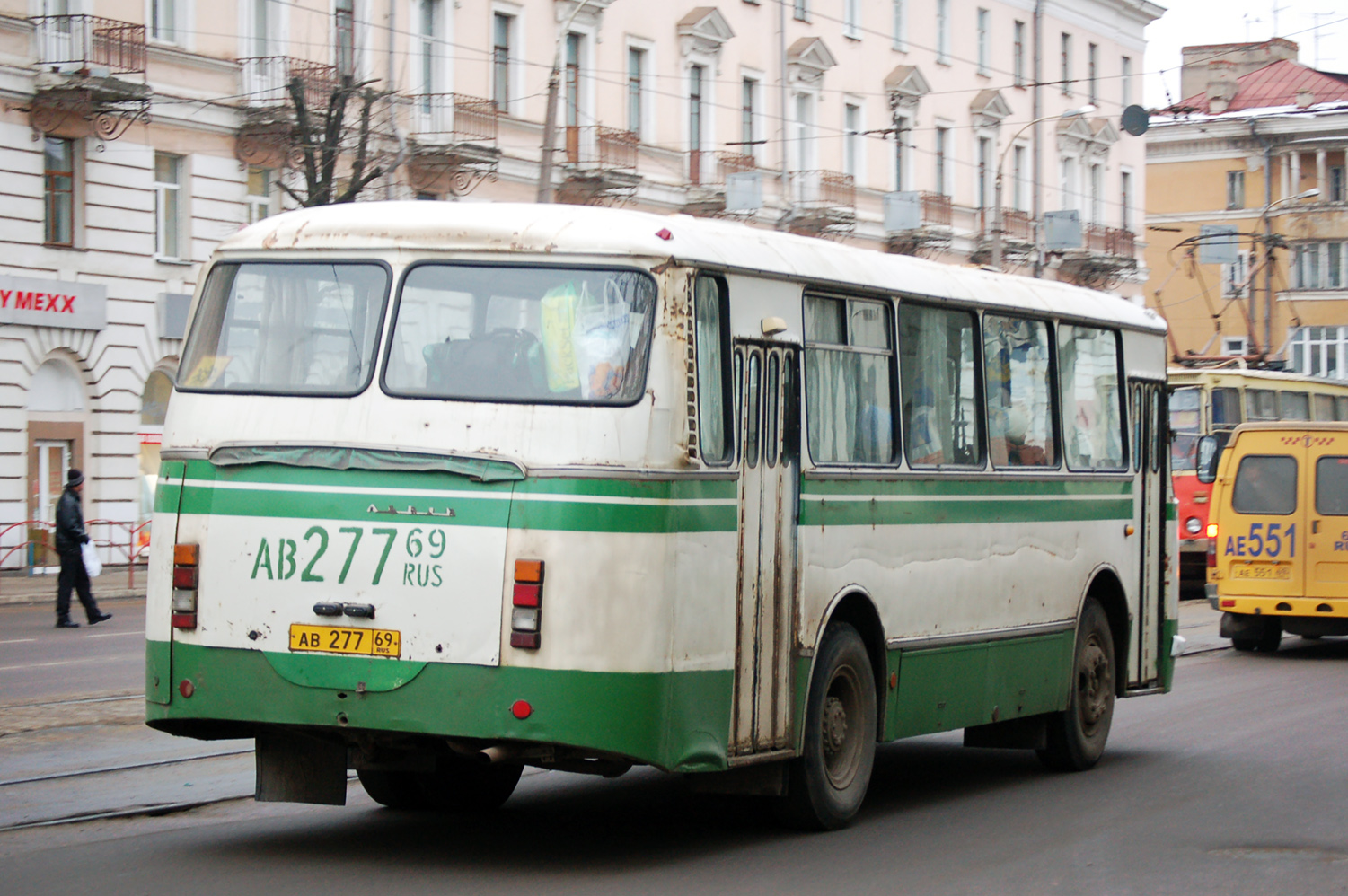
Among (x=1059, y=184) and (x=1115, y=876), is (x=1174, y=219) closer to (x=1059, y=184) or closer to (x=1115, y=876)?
(x=1059, y=184)

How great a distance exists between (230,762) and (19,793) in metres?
1.62

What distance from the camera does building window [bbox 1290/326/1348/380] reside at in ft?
270

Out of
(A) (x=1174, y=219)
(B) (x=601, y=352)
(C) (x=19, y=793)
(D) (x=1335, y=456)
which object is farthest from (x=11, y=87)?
(A) (x=1174, y=219)

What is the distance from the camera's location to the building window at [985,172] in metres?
55.0

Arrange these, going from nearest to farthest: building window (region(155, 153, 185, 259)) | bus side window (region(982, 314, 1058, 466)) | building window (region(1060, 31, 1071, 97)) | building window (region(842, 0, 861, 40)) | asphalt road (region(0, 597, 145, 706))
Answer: bus side window (region(982, 314, 1058, 466))
asphalt road (region(0, 597, 145, 706))
building window (region(155, 153, 185, 259))
building window (region(842, 0, 861, 40))
building window (region(1060, 31, 1071, 97))

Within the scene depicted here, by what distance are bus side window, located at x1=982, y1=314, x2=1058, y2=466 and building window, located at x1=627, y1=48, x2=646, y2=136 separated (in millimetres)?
30972

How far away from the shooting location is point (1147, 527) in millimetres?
13031

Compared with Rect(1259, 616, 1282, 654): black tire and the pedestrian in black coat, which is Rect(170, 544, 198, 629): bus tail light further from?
Rect(1259, 616, 1282, 654): black tire

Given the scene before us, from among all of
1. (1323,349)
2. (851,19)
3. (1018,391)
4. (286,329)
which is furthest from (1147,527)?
(1323,349)

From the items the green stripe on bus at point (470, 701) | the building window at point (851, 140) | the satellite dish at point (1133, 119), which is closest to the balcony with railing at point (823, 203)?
→ the building window at point (851, 140)

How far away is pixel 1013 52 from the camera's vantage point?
5691 cm

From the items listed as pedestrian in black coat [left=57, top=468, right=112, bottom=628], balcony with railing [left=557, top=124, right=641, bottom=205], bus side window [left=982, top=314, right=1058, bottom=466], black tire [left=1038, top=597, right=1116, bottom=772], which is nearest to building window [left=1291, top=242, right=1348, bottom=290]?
balcony with railing [left=557, top=124, right=641, bottom=205]

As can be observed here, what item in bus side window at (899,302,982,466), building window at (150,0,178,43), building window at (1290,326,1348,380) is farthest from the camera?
building window at (1290,326,1348,380)

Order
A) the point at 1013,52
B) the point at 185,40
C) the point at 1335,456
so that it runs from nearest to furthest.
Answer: the point at 1335,456 < the point at 185,40 < the point at 1013,52
